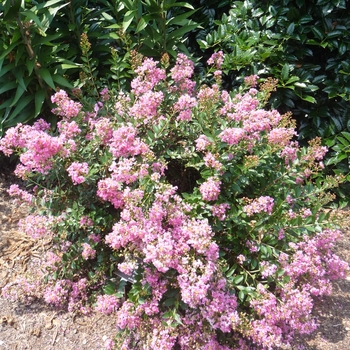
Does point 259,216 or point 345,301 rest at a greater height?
point 259,216

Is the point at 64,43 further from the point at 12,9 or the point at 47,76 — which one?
the point at 12,9

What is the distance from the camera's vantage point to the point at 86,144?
268 cm

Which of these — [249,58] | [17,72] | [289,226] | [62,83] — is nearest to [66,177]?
[62,83]

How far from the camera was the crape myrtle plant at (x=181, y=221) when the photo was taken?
80.7 inches

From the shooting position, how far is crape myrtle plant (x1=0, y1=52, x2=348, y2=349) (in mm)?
2049

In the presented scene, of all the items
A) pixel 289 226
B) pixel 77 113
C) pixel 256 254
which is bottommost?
pixel 256 254

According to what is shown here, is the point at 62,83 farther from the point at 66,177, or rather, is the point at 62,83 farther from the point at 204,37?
the point at 204,37

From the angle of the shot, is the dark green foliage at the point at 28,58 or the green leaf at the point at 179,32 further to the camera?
the green leaf at the point at 179,32

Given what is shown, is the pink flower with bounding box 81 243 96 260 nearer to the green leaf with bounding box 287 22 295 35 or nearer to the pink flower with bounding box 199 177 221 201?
the pink flower with bounding box 199 177 221 201

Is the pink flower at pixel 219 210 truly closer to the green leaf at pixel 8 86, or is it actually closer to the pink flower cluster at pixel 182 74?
the pink flower cluster at pixel 182 74

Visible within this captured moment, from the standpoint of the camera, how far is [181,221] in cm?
211

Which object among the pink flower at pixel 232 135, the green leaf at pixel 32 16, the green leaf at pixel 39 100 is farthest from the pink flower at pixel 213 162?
the green leaf at pixel 39 100

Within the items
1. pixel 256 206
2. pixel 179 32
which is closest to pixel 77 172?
pixel 256 206

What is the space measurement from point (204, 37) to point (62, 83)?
145cm
